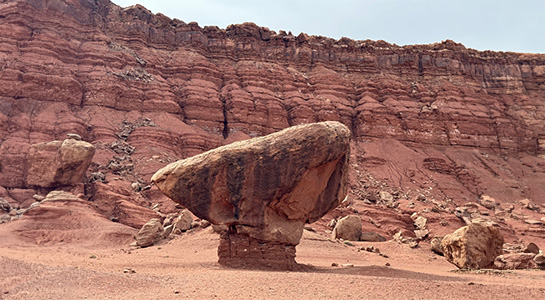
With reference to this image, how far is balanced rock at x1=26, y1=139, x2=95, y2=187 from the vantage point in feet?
104

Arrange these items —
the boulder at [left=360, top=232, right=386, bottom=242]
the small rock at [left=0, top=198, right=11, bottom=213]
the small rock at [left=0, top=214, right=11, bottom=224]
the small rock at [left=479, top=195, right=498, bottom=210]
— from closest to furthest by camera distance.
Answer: the small rock at [left=0, top=214, right=11, bottom=224], the boulder at [left=360, top=232, right=386, bottom=242], the small rock at [left=0, top=198, right=11, bottom=213], the small rock at [left=479, top=195, right=498, bottom=210]

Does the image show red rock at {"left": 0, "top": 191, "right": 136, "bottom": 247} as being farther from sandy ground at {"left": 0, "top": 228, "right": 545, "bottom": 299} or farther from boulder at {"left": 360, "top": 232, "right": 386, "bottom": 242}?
boulder at {"left": 360, "top": 232, "right": 386, "bottom": 242}

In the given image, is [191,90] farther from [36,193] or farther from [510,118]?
[510,118]

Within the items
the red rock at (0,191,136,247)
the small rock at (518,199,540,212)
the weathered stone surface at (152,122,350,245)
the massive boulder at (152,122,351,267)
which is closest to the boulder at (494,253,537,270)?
the massive boulder at (152,122,351,267)

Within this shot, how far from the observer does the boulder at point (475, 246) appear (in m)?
18.5

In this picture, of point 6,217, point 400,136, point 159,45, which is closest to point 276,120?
point 400,136

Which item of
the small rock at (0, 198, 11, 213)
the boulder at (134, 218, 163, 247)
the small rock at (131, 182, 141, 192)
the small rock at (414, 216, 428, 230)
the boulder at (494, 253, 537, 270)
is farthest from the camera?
the small rock at (131, 182, 141, 192)

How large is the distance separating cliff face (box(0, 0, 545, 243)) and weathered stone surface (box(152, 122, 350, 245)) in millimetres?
17844

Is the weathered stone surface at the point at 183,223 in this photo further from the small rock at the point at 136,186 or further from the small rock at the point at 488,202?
the small rock at the point at 488,202

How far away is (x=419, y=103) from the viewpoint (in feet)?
183

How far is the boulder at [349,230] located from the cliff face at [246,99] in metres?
12.3

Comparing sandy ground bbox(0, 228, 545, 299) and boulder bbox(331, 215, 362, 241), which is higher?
sandy ground bbox(0, 228, 545, 299)

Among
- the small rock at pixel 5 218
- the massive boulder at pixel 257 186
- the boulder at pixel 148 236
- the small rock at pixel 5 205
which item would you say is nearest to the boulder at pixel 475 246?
the massive boulder at pixel 257 186

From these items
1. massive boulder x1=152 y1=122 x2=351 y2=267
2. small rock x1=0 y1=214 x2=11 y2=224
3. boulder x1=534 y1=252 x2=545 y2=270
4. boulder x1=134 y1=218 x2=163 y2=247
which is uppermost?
massive boulder x1=152 y1=122 x2=351 y2=267
